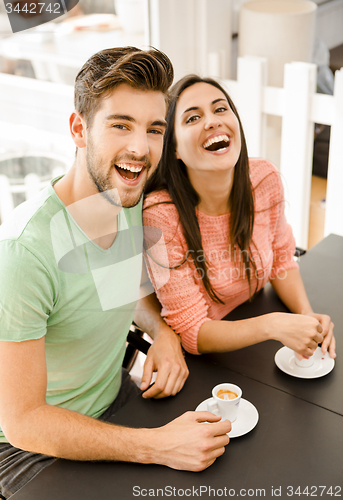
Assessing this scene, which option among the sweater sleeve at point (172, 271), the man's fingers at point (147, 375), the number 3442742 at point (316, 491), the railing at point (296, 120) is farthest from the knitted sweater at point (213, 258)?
the railing at point (296, 120)

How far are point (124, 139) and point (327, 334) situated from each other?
2.27 ft

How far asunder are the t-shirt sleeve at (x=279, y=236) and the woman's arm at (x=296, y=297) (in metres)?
0.05

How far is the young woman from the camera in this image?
4.36 ft

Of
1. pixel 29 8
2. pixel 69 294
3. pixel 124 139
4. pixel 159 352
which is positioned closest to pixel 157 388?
pixel 159 352

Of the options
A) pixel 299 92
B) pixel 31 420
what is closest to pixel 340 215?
pixel 299 92

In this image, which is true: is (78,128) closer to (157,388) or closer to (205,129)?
(205,129)

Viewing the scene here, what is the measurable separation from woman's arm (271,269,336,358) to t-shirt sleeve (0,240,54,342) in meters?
0.70

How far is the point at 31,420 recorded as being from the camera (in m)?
1.00

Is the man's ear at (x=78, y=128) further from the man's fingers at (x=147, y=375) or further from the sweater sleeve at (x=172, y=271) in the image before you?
the man's fingers at (x=147, y=375)

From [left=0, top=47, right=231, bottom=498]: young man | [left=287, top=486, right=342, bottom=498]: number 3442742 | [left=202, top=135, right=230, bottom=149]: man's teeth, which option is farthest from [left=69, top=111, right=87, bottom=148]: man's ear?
[left=287, top=486, right=342, bottom=498]: number 3442742

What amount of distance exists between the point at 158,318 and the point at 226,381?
32 centimetres

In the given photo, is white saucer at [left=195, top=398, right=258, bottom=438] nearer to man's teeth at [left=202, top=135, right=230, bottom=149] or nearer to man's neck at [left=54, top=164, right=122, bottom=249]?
man's neck at [left=54, top=164, right=122, bottom=249]

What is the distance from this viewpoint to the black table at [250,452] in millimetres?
907

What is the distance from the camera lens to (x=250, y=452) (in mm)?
972
